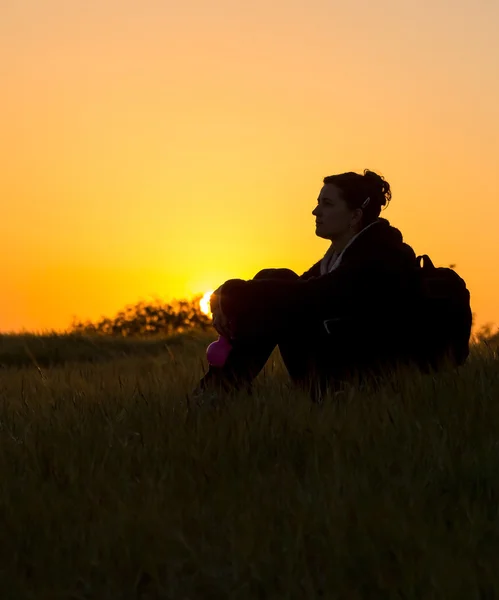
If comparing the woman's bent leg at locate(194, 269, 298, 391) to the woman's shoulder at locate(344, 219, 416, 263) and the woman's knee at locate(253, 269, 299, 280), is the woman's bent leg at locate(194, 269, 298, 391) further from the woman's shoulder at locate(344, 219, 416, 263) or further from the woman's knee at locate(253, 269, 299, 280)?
the woman's shoulder at locate(344, 219, 416, 263)

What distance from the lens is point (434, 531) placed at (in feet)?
11.4

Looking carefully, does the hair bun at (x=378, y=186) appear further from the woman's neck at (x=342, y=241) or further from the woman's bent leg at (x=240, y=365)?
the woman's bent leg at (x=240, y=365)

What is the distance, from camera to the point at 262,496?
3875 mm

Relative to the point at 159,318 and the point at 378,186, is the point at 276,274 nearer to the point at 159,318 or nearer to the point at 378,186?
the point at 378,186

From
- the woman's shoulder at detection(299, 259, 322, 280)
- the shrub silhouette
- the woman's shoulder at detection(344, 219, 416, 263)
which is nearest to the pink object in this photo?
the woman's shoulder at detection(299, 259, 322, 280)

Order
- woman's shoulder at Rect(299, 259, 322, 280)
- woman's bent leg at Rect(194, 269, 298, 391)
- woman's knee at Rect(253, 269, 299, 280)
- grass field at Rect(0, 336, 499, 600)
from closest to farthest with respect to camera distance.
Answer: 1. grass field at Rect(0, 336, 499, 600)
2. woman's bent leg at Rect(194, 269, 298, 391)
3. woman's knee at Rect(253, 269, 299, 280)
4. woman's shoulder at Rect(299, 259, 322, 280)

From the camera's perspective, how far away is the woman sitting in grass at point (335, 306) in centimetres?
530

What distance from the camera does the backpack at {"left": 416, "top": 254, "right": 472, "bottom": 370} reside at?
17.9ft

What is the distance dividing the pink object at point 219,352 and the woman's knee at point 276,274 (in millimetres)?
484

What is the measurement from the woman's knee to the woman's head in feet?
1.12

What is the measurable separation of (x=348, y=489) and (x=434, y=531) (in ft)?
1.50

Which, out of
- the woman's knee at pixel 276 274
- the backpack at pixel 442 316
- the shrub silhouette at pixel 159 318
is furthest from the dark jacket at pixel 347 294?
the shrub silhouette at pixel 159 318

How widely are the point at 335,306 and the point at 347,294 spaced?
104 mm

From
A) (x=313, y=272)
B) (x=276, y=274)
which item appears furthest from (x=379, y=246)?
(x=313, y=272)
